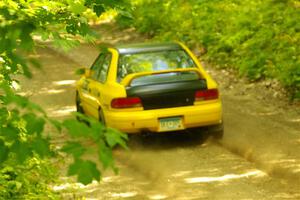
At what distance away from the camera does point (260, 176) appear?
8.80m

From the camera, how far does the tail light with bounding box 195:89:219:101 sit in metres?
10.1

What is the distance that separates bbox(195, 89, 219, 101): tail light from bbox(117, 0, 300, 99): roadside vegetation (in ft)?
11.6

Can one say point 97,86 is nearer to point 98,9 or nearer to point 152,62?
point 152,62

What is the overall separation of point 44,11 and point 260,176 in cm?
499

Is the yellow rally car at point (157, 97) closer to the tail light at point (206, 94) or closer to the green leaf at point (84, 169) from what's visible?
the tail light at point (206, 94)

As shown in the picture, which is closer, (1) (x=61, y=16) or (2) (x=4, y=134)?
(2) (x=4, y=134)

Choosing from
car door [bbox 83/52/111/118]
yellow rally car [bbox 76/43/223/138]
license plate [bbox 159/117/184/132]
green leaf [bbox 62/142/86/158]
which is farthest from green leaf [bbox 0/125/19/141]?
car door [bbox 83/52/111/118]

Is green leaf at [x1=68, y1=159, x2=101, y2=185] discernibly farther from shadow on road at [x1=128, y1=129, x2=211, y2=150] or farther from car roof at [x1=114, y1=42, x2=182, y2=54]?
car roof at [x1=114, y1=42, x2=182, y2=54]

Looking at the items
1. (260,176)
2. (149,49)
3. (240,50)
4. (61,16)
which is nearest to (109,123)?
(149,49)

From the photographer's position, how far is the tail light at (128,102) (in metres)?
9.93

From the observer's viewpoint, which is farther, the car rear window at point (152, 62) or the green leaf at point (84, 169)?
the car rear window at point (152, 62)

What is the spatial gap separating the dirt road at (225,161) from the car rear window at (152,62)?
1307 millimetres

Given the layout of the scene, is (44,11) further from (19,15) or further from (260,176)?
(260,176)

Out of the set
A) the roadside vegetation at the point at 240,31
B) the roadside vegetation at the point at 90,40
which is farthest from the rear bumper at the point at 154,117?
the roadside vegetation at the point at 240,31
